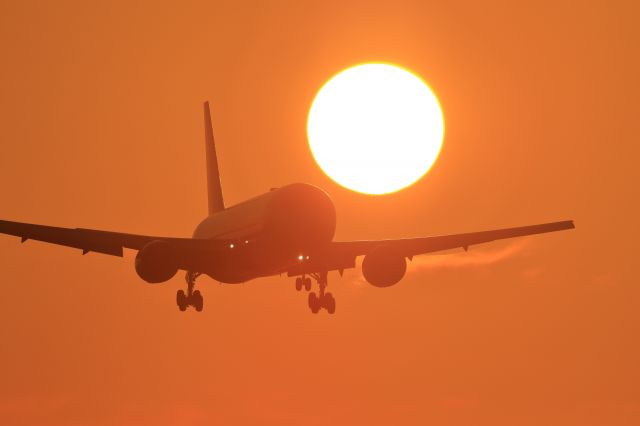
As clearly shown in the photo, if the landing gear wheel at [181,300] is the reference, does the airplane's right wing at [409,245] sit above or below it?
above

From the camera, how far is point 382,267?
63281 mm

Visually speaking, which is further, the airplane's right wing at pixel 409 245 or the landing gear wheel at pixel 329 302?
the landing gear wheel at pixel 329 302

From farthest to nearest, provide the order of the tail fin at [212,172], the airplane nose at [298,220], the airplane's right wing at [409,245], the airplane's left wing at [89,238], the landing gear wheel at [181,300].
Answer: the tail fin at [212,172], the landing gear wheel at [181,300], the airplane's right wing at [409,245], the airplane nose at [298,220], the airplane's left wing at [89,238]

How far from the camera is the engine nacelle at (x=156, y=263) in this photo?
5969cm

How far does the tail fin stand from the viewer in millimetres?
84625

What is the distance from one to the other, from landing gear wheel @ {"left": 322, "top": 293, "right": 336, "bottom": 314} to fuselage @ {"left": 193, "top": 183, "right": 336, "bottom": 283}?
561 centimetres

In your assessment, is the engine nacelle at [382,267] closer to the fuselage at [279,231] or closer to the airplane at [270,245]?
the airplane at [270,245]

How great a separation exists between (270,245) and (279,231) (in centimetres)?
106

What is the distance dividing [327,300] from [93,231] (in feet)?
53.1

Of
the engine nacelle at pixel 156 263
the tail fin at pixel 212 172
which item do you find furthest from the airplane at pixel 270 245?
the tail fin at pixel 212 172

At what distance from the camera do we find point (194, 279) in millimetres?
68562

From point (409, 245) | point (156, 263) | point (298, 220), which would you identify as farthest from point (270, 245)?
point (409, 245)

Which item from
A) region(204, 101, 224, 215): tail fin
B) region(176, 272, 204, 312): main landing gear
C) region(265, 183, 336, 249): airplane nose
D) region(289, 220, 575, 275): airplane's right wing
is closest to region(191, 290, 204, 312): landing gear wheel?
region(176, 272, 204, 312): main landing gear

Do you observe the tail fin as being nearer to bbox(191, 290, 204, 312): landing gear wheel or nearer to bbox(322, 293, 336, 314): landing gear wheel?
bbox(191, 290, 204, 312): landing gear wheel
